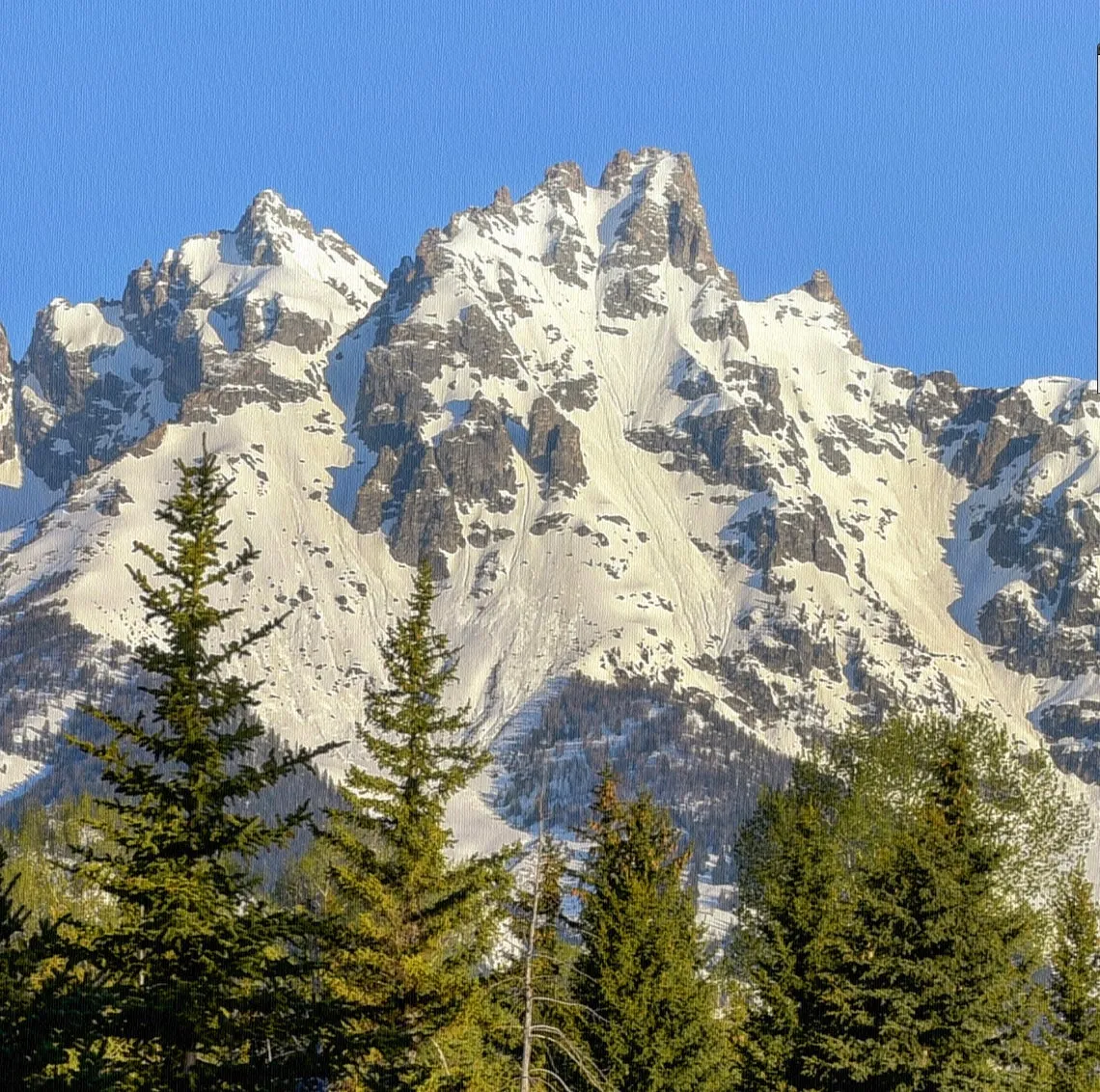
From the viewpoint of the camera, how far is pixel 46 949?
62.7ft

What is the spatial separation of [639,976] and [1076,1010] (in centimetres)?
1410

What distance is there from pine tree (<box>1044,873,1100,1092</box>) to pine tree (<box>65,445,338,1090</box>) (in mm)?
31313

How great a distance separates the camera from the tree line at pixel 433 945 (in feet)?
77.5

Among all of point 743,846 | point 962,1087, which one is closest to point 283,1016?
point 962,1087

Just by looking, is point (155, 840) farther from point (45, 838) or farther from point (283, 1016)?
point (45, 838)

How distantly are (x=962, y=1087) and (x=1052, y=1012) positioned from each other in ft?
38.5

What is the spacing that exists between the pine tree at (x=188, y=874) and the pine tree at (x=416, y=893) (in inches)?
303

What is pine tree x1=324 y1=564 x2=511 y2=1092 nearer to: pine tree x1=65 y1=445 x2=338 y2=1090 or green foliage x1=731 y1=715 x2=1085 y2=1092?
pine tree x1=65 y1=445 x2=338 y2=1090

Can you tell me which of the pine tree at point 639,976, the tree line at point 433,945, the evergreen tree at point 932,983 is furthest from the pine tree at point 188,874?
the pine tree at point 639,976

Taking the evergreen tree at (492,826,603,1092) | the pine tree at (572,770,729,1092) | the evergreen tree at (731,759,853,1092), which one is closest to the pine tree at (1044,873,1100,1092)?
the evergreen tree at (731,759,853,1092)

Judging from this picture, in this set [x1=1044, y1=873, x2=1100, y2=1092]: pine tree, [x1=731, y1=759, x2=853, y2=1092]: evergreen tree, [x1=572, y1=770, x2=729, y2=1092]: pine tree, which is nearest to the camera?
[x1=731, y1=759, x2=853, y2=1092]: evergreen tree

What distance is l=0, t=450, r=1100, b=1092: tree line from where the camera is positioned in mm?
23609

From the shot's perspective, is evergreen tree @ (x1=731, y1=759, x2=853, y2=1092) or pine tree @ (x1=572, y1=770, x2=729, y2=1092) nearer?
evergreen tree @ (x1=731, y1=759, x2=853, y2=1092)

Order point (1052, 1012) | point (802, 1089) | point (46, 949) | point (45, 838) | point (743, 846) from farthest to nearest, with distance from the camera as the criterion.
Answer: point (45, 838) < point (743, 846) < point (1052, 1012) < point (802, 1089) < point (46, 949)
